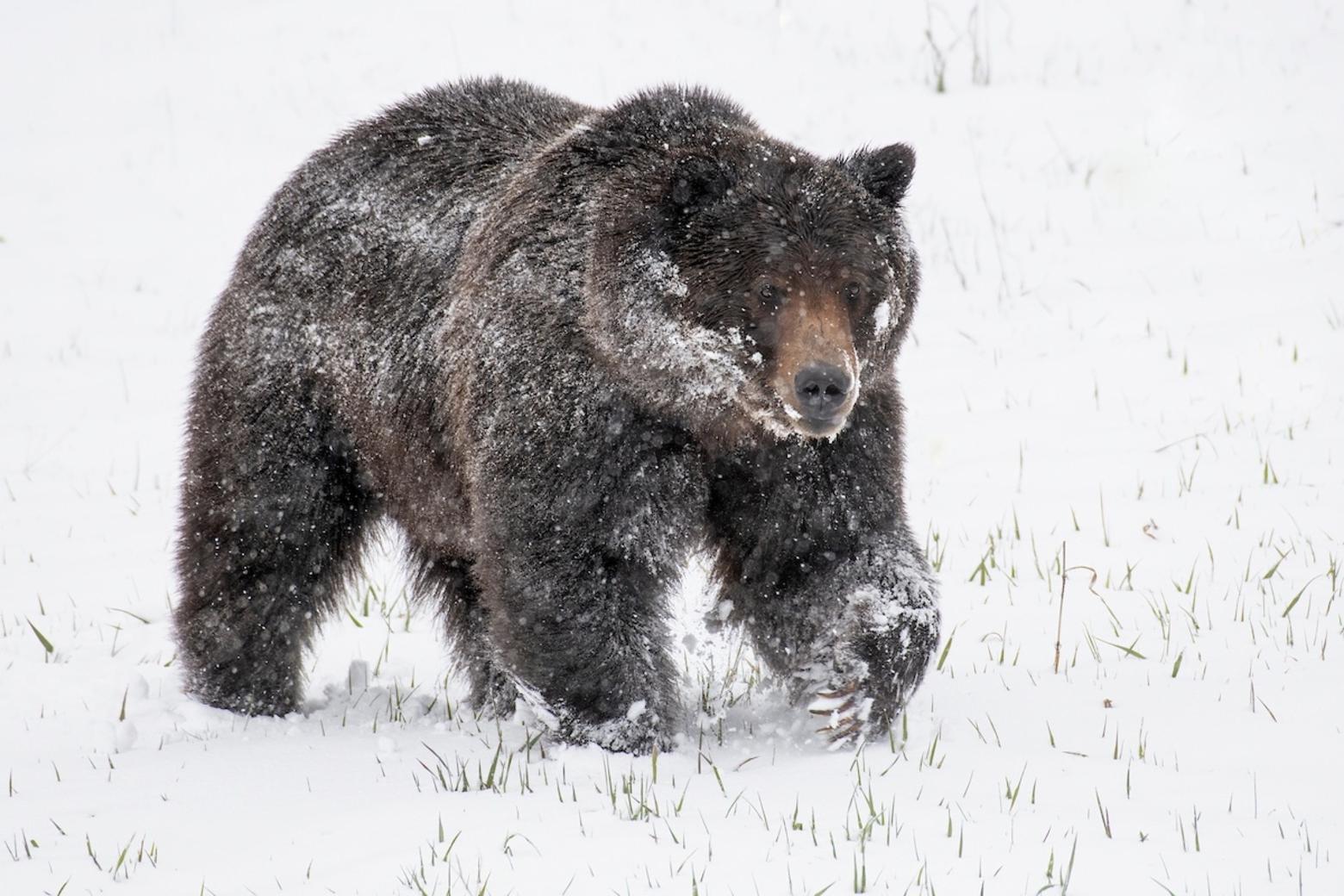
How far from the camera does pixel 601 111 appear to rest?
16.6 feet

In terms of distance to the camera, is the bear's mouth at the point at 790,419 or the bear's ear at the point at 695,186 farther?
the bear's ear at the point at 695,186

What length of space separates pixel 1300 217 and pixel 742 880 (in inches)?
349

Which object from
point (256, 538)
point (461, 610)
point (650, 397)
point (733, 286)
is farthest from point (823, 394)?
point (256, 538)

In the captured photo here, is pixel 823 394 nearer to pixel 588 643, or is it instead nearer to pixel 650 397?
pixel 650 397

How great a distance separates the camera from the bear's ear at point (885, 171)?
4539mm

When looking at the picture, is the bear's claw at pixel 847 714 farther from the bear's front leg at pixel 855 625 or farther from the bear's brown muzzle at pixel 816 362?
the bear's brown muzzle at pixel 816 362

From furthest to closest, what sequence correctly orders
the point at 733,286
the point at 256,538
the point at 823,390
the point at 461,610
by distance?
the point at 461,610
the point at 256,538
the point at 733,286
the point at 823,390

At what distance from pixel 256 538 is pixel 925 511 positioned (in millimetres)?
3436

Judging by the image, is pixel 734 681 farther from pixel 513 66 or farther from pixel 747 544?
pixel 513 66

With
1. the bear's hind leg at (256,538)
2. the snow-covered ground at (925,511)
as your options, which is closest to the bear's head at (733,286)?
the snow-covered ground at (925,511)

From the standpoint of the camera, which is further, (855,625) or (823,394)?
(855,625)

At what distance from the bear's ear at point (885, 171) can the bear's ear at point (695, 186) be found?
0.47 meters

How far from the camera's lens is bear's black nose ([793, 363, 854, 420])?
396 cm

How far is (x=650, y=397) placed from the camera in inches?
169
